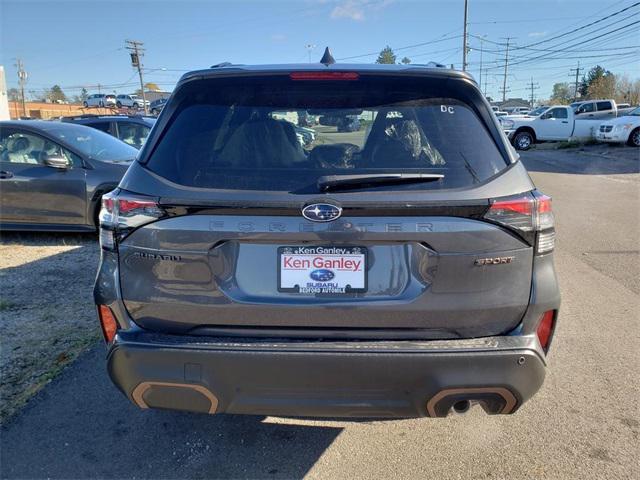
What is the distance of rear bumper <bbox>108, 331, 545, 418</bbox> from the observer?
2.03m

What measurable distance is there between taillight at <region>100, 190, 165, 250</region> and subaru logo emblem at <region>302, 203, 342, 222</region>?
2.02ft

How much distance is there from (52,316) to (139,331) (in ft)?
9.01

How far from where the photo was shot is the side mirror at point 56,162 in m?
6.71

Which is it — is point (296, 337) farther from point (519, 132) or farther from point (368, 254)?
point (519, 132)

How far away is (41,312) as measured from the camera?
14.7 ft

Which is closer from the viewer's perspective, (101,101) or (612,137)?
(612,137)

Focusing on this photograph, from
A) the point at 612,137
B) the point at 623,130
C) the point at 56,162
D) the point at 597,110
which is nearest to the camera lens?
the point at 56,162

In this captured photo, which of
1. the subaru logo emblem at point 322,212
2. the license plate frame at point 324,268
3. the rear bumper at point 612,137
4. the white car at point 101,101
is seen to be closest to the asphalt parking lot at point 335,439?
the license plate frame at point 324,268

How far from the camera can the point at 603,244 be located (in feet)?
23.2

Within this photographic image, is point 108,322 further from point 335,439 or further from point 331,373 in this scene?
point 335,439

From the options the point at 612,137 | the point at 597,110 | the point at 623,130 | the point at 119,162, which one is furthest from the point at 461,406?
the point at 597,110

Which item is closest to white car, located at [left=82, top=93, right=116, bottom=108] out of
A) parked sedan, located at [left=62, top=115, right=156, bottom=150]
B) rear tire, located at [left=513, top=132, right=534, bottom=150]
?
rear tire, located at [left=513, top=132, right=534, bottom=150]

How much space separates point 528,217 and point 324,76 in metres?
1.11

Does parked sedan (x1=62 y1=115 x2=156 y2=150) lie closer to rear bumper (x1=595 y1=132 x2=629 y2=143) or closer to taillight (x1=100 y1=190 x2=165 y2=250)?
taillight (x1=100 y1=190 x2=165 y2=250)
